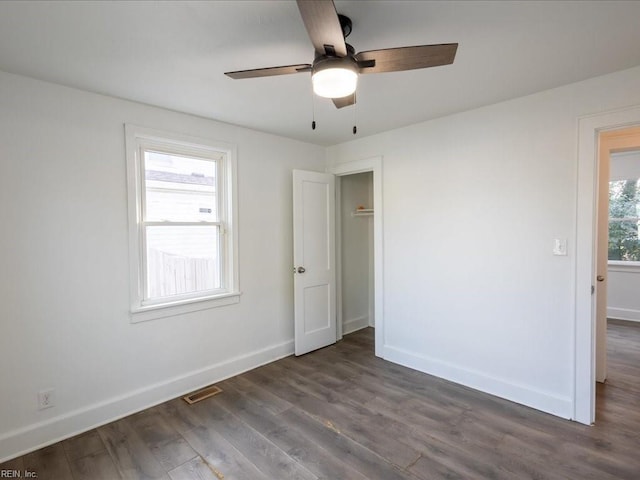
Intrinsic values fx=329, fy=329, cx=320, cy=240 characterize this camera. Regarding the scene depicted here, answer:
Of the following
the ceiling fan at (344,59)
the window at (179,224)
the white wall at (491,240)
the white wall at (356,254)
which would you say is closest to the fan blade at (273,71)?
the ceiling fan at (344,59)

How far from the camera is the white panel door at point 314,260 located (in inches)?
145

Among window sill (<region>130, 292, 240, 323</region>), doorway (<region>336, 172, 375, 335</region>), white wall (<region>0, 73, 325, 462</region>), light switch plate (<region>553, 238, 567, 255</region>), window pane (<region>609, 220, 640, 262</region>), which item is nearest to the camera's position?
white wall (<region>0, 73, 325, 462</region>)

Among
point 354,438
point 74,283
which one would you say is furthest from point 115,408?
point 354,438

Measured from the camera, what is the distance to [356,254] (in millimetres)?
4641

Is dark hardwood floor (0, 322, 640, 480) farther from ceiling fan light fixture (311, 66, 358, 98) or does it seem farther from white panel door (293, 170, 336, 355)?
ceiling fan light fixture (311, 66, 358, 98)

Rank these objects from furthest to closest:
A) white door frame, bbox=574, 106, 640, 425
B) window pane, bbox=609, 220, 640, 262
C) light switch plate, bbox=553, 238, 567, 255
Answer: window pane, bbox=609, 220, 640, 262 < light switch plate, bbox=553, 238, 567, 255 < white door frame, bbox=574, 106, 640, 425

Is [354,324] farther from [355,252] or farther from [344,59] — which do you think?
[344,59]

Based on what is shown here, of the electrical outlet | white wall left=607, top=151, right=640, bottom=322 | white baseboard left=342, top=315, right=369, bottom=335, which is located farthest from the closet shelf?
white wall left=607, top=151, right=640, bottom=322

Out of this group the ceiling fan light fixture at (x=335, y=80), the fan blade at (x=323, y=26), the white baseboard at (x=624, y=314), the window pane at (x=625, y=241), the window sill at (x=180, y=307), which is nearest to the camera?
the fan blade at (x=323, y=26)

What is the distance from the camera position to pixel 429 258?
10.6 ft

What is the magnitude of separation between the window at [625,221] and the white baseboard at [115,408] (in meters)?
5.39

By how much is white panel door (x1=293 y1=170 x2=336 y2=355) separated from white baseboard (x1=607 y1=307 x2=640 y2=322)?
4.25 meters

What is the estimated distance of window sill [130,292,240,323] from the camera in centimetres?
268

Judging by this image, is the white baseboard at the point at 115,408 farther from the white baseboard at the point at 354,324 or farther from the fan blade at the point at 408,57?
the fan blade at the point at 408,57
